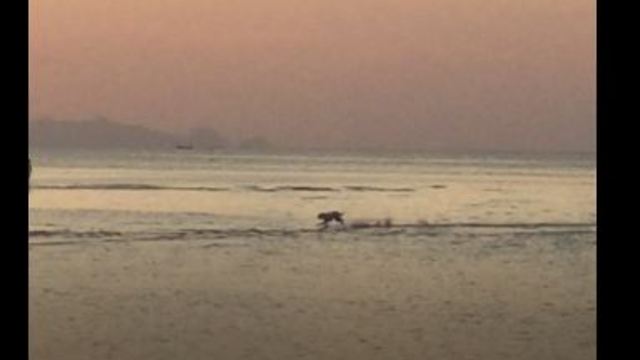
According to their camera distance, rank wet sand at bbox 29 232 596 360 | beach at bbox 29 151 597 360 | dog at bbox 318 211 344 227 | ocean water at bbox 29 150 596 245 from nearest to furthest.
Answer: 1. wet sand at bbox 29 232 596 360
2. beach at bbox 29 151 597 360
3. ocean water at bbox 29 150 596 245
4. dog at bbox 318 211 344 227

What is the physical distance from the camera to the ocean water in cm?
2121

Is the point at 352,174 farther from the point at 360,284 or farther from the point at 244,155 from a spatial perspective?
the point at 360,284

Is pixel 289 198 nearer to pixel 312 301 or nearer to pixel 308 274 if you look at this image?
pixel 308 274

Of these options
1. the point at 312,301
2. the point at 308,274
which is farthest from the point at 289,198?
the point at 312,301

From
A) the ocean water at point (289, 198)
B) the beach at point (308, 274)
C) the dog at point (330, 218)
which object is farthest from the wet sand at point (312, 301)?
the dog at point (330, 218)

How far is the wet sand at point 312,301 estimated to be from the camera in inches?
318

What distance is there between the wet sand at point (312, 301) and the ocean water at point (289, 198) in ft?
5.08

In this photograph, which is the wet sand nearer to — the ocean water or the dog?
the ocean water

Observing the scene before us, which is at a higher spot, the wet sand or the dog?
the dog

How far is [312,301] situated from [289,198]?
19779mm

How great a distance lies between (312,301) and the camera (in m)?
11.2

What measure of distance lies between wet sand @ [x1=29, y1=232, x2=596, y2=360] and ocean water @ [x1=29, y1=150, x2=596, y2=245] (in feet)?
5.08

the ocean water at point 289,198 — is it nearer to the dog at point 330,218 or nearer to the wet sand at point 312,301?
the dog at point 330,218

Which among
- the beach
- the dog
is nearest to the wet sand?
the beach
